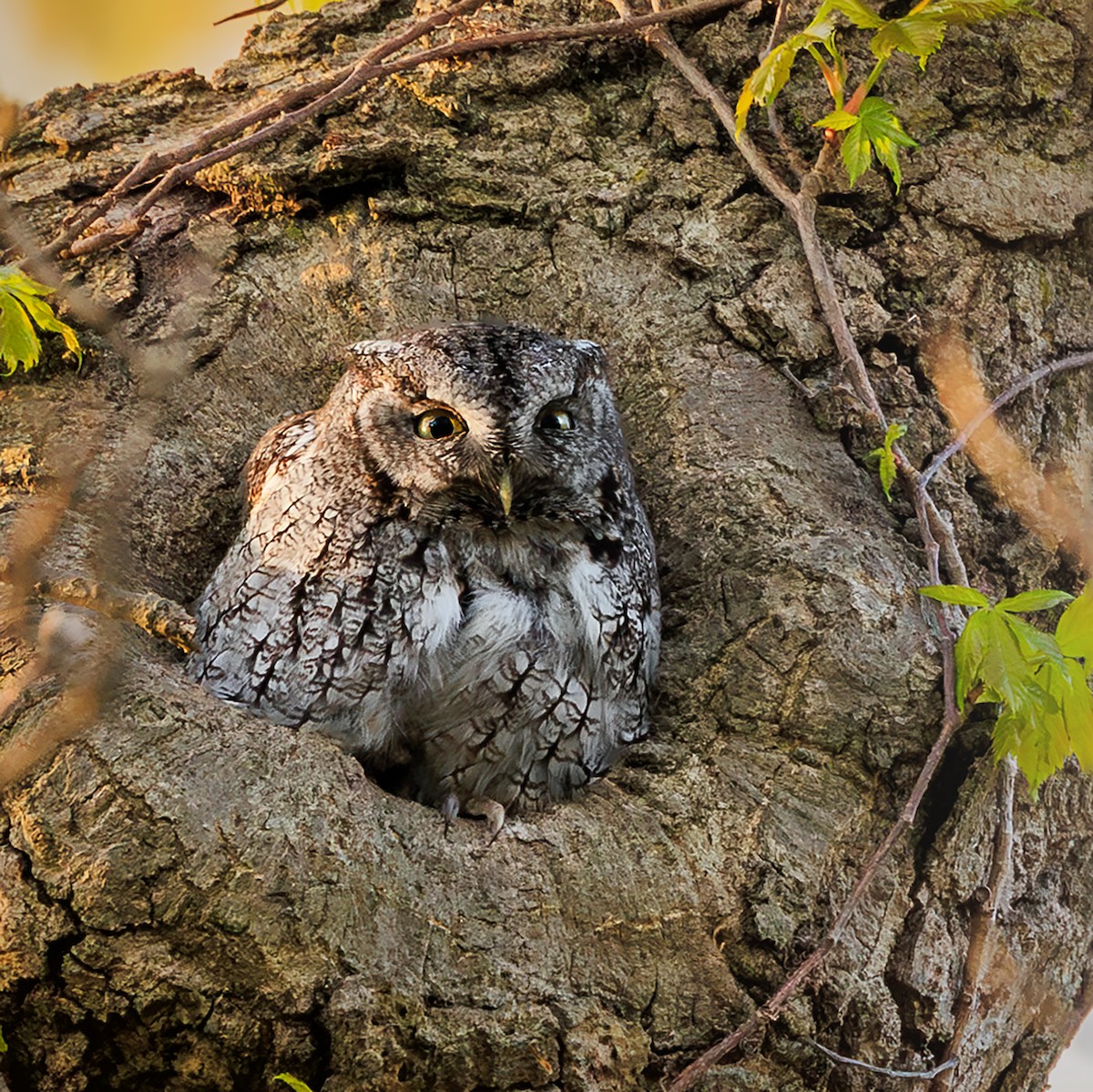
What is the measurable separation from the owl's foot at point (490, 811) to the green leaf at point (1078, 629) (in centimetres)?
100

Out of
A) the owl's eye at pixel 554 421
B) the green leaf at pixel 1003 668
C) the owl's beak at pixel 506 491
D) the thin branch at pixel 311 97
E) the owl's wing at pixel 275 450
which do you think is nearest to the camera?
the green leaf at pixel 1003 668

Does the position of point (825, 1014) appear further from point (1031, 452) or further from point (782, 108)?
point (782, 108)

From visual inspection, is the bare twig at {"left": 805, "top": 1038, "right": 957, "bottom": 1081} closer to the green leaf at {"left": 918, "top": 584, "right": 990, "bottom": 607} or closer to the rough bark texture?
the rough bark texture

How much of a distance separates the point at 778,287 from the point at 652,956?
1.48 meters

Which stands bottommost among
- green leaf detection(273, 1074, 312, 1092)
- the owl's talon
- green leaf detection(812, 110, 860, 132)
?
the owl's talon

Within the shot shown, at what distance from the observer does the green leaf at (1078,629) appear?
198 centimetres

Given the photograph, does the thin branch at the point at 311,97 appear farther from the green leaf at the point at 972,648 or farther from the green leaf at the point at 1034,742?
the green leaf at the point at 1034,742

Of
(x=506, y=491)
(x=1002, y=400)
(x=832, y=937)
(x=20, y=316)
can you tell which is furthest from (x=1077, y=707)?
(x=20, y=316)

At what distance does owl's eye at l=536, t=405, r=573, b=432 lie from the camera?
7.59 ft

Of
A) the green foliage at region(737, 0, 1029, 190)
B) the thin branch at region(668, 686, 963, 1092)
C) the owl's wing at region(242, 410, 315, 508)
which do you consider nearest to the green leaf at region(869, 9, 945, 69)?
the green foliage at region(737, 0, 1029, 190)

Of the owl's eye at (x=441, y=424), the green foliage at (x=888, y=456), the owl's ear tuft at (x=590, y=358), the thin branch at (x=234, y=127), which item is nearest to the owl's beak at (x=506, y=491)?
the owl's eye at (x=441, y=424)

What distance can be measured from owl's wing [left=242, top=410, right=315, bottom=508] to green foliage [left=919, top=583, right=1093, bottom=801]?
4.34ft

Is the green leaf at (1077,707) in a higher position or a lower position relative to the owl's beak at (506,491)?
lower

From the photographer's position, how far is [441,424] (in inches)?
89.4
